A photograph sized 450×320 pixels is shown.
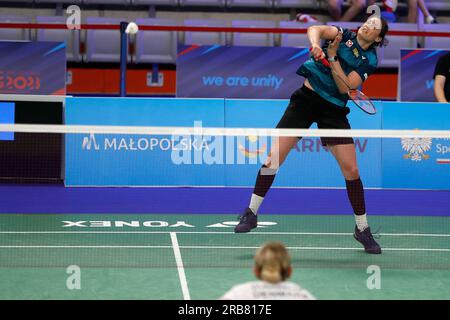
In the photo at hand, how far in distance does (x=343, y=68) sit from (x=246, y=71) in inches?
174

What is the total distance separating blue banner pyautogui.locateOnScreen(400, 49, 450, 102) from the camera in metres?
10.8

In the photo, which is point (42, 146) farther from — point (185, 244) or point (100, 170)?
point (185, 244)

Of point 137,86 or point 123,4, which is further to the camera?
point 123,4

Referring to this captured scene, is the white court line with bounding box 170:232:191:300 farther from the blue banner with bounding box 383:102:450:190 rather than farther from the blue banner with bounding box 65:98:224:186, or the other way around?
the blue banner with bounding box 383:102:450:190

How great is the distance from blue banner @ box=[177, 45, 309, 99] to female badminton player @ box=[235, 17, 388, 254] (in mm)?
4163

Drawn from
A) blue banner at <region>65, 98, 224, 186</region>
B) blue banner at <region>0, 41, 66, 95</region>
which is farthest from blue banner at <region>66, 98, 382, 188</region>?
blue banner at <region>0, 41, 66, 95</region>

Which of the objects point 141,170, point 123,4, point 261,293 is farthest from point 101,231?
point 123,4

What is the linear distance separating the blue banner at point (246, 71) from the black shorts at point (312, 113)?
4.16 m

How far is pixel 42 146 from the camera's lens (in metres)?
9.62

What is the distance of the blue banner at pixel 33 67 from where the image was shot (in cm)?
1029

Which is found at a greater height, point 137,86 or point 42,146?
point 137,86

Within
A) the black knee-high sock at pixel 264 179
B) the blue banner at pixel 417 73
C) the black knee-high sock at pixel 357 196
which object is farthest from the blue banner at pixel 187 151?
the black knee-high sock at pixel 357 196

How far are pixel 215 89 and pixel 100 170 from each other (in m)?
1.88

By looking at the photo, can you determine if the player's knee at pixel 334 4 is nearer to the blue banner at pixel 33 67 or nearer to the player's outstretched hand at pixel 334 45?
Result: the blue banner at pixel 33 67
